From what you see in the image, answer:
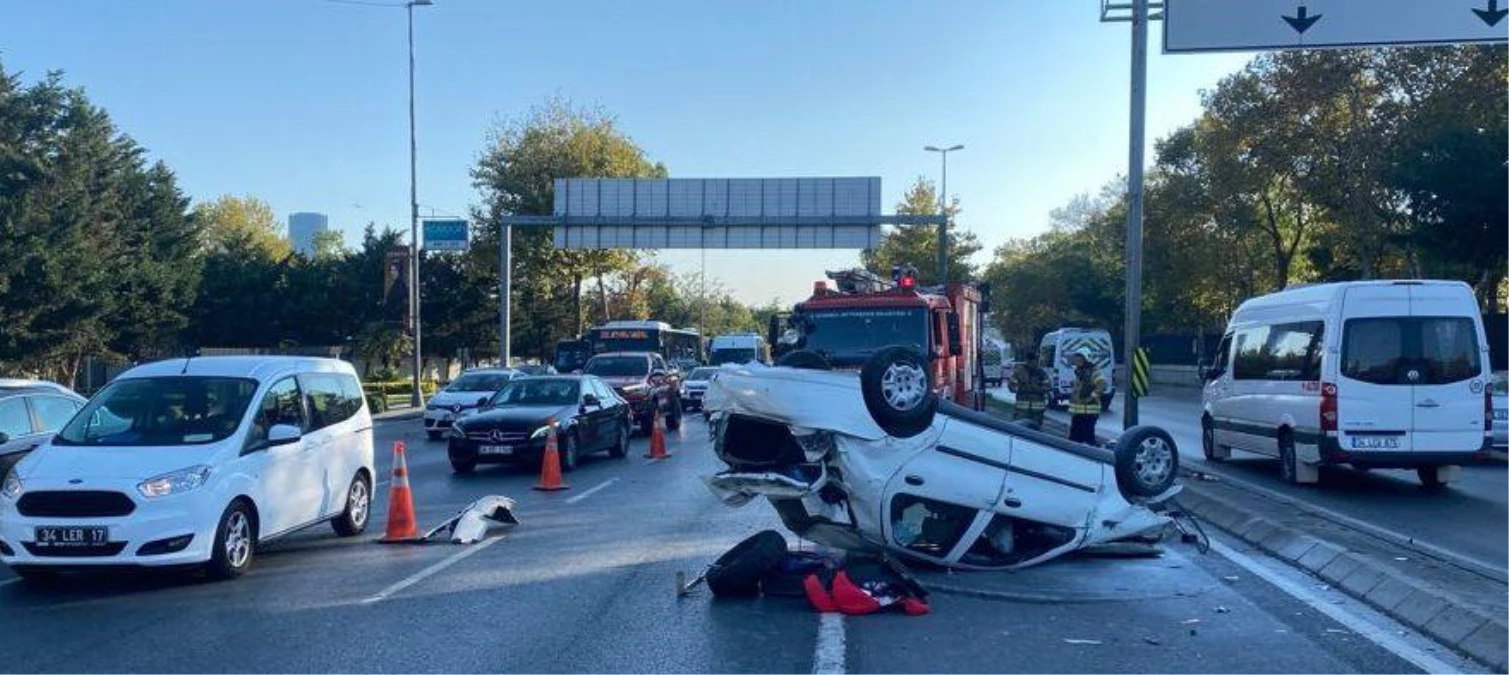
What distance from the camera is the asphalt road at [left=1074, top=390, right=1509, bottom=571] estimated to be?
1236 centimetres

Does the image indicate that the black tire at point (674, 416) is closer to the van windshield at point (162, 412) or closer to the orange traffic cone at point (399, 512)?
the orange traffic cone at point (399, 512)

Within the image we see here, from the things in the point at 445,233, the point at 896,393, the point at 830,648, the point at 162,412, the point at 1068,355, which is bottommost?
the point at 830,648

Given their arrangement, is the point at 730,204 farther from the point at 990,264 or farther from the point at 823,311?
the point at 990,264

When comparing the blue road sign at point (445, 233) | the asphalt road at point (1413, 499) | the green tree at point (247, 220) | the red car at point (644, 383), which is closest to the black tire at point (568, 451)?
the red car at point (644, 383)

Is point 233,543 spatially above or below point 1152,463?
below

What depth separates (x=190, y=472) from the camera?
32.0 ft

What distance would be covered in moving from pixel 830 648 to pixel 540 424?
1170 centimetres

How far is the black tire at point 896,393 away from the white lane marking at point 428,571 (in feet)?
12.1

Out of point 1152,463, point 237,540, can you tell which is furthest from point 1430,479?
point 237,540

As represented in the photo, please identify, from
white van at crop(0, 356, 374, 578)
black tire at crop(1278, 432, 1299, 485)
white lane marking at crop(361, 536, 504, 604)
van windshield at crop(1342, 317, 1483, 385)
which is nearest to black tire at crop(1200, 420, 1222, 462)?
black tire at crop(1278, 432, 1299, 485)

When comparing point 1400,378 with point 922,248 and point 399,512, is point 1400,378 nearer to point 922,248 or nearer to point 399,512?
point 399,512

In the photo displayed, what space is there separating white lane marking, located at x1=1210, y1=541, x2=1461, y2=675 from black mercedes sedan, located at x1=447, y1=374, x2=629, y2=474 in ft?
34.1

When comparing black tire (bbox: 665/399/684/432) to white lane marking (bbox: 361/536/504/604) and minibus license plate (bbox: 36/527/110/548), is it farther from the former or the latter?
minibus license plate (bbox: 36/527/110/548)

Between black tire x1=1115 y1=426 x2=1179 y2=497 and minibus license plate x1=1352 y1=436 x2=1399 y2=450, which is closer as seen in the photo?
black tire x1=1115 y1=426 x2=1179 y2=497
